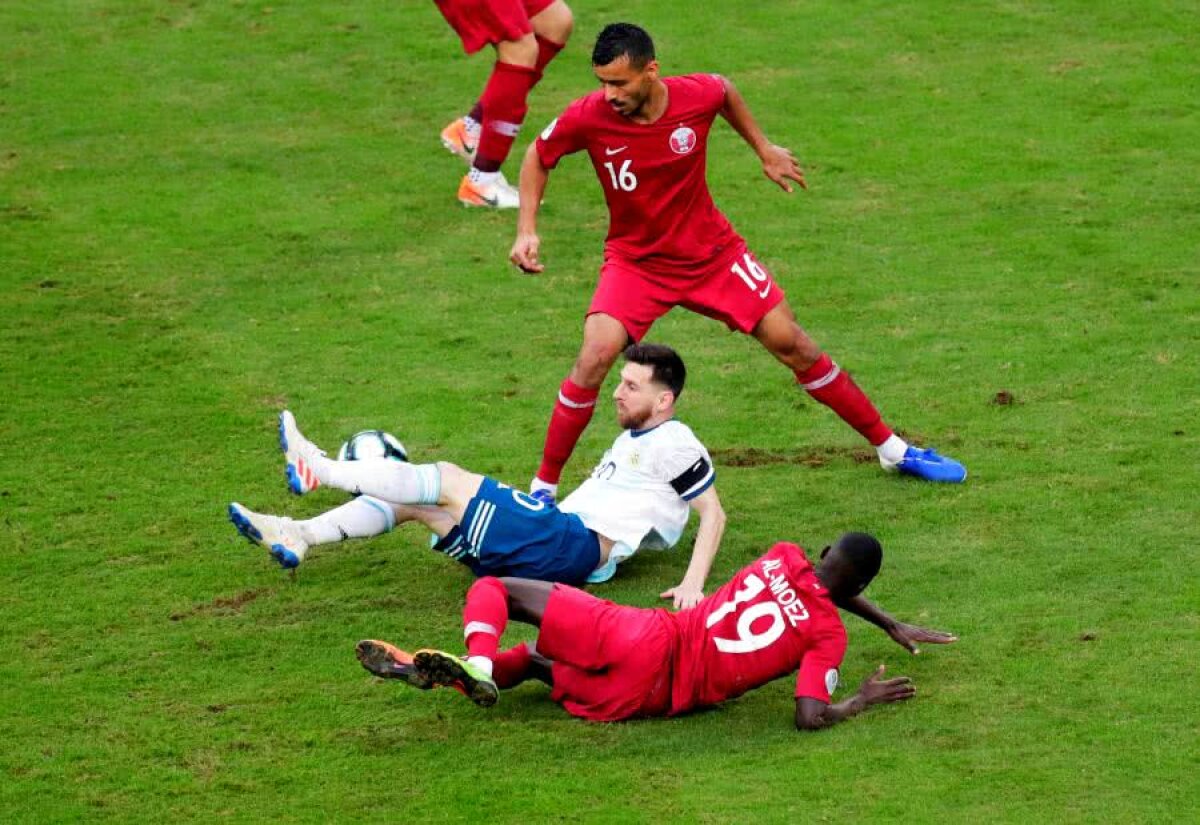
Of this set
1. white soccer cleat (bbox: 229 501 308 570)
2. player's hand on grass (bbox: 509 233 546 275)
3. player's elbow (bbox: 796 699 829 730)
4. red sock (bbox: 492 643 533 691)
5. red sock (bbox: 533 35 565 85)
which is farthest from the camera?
red sock (bbox: 533 35 565 85)

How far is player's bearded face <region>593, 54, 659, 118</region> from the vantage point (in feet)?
25.5

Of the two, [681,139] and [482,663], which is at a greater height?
[681,139]

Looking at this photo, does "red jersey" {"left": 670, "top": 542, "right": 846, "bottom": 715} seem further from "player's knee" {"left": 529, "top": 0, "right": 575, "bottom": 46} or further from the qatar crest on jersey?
"player's knee" {"left": 529, "top": 0, "right": 575, "bottom": 46}

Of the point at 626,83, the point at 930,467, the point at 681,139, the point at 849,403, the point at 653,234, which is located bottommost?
the point at 930,467

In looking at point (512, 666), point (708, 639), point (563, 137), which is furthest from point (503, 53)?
point (708, 639)

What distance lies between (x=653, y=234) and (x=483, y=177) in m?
4.19

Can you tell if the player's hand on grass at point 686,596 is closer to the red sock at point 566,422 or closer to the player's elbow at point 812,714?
the player's elbow at point 812,714

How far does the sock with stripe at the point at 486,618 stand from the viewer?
6305 mm

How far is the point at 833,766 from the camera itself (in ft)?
19.8

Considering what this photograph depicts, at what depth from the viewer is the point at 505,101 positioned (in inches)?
465

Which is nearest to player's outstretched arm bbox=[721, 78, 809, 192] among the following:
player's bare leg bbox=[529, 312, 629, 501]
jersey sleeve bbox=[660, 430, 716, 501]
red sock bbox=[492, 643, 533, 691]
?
player's bare leg bbox=[529, 312, 629, 501]

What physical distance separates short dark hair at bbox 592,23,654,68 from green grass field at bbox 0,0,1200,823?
2.13m

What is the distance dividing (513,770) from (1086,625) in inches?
92.6

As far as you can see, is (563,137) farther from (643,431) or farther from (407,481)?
(407,481)
